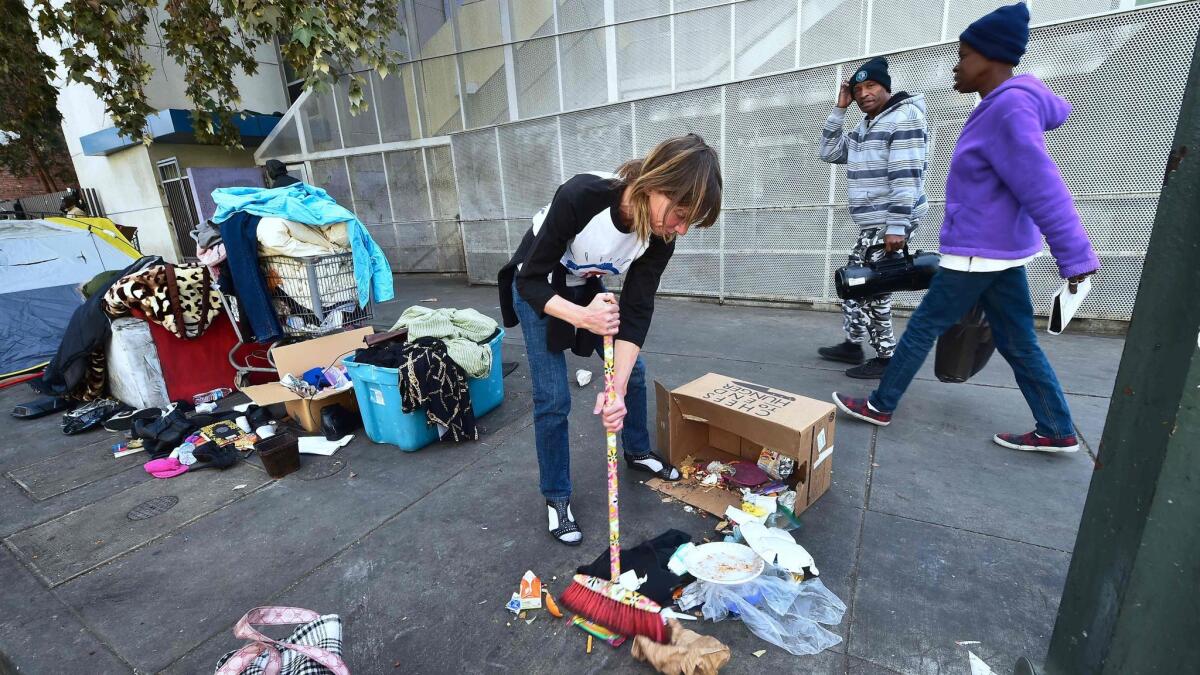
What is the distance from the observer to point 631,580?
1973 millimetres

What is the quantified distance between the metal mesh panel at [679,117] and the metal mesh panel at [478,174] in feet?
8.50

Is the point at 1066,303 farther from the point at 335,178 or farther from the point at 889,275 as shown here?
the point at 335,178

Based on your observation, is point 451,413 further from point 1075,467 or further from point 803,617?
point 1075,467

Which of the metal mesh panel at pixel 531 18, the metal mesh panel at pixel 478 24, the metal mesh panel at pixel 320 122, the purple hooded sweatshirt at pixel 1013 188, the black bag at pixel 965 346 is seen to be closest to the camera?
the purple hooded sweatshirt at pixel 1013 188

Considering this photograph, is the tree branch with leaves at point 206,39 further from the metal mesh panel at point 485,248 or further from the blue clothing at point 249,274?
the metal mesh panel at point 485,248

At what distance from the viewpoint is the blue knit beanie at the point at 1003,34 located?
247 cm

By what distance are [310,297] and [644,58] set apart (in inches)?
229

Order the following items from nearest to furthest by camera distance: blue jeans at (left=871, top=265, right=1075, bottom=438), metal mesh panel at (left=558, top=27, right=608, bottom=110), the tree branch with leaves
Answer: blue jeans at (left=871, top=265, right=1075, bottom=438), the tree branch with leaves, metal mesh panel at (left=558, top=27, right=608, bottom=110)

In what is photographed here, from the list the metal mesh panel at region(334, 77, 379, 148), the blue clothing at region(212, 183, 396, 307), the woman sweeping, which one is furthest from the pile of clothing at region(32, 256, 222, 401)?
the metal mesh panel at region(334, 77, 379, 148)

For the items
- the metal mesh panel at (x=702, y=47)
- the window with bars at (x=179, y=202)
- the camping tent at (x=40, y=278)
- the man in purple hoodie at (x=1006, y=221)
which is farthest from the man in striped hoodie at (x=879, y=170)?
the window with bars at (x=179, y=202)

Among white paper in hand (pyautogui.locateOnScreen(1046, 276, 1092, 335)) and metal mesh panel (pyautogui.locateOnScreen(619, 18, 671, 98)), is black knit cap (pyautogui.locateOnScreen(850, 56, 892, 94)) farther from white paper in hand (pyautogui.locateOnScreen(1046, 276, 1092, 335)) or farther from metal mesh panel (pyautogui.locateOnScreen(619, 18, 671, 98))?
metal mesh panel (pyautogui.locateOnScreen(619, 18, 671, 98))

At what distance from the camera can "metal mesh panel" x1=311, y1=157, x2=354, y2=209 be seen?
10789 mm

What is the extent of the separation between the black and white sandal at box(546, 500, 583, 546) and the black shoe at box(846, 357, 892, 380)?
2691 millimetres

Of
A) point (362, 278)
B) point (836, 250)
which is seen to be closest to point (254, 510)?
point (362, 278)
